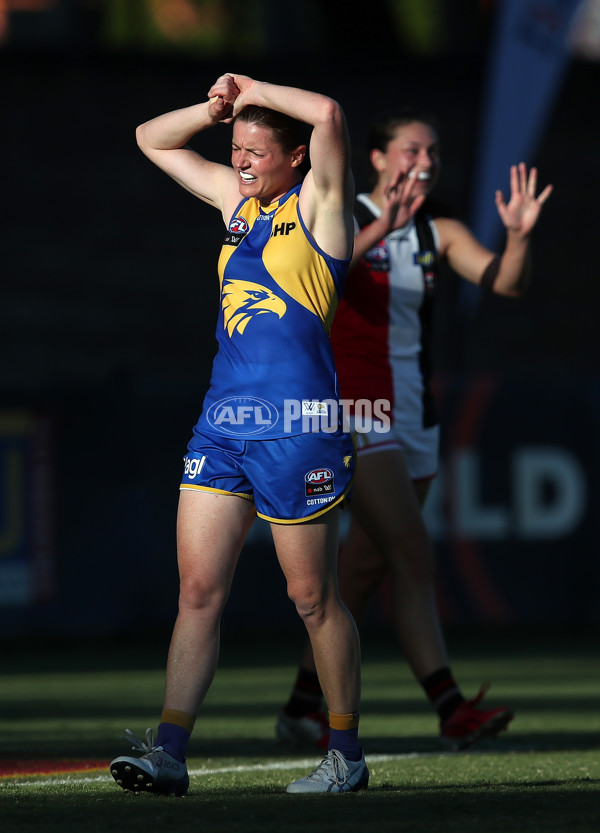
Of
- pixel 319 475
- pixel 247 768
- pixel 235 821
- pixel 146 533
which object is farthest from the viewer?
pixel 146 533

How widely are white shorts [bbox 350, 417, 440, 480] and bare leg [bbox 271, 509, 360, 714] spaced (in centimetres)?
137

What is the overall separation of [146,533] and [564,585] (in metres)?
3.34

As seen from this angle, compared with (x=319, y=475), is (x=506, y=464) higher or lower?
lower

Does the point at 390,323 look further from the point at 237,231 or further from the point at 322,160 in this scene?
the point at 322,160

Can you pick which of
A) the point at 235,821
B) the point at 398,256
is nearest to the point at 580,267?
the point at 398,256

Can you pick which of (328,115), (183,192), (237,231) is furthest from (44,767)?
(183,192)

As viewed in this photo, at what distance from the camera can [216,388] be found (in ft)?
15.1

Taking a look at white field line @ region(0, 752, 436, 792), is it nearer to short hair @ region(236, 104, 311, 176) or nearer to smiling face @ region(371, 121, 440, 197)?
short hair @ region(236, 104, 311, 176)

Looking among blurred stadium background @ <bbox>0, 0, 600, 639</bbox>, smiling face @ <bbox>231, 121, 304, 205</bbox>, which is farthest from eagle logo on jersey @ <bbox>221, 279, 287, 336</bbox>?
blurred stadium background @ <bbox>0, 0, 600, 639</bbox>

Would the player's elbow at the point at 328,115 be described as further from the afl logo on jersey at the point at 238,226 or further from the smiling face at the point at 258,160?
the afl logo on jersey at the point at 238,226

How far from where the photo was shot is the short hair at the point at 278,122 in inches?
181

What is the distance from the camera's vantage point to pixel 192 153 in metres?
5.05

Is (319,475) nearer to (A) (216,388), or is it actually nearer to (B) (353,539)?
(A) (216,388)

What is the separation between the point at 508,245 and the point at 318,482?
1985 millimetres
